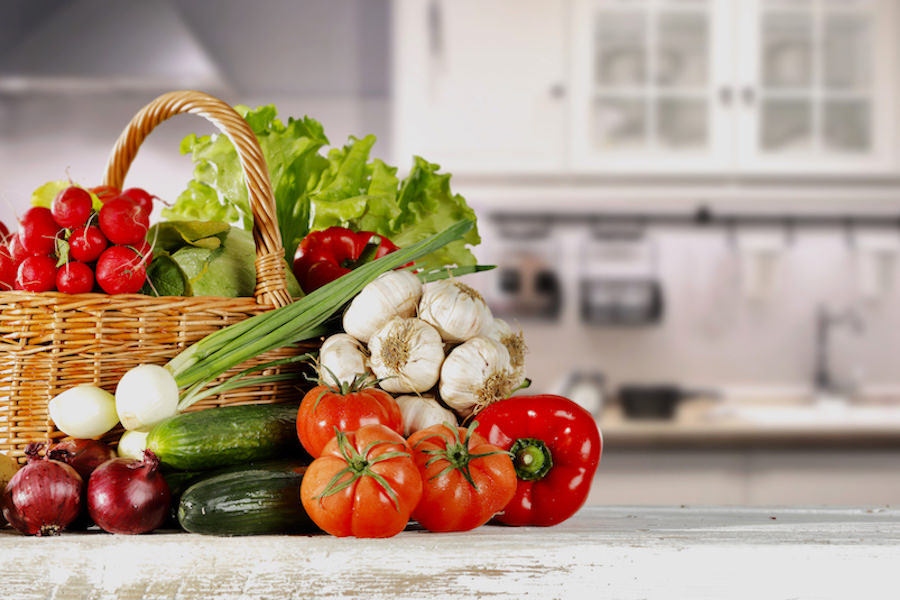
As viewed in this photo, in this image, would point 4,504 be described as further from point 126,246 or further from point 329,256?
point 329,256

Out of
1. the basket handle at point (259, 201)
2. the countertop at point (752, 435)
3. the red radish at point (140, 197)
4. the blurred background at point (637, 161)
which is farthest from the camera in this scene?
the blurred background at point (637, 161)

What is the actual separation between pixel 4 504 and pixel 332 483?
0.30 meters

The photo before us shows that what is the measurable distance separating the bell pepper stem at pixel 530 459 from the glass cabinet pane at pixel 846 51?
266cm

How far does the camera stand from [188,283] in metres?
0.90

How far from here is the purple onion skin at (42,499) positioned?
2.27 feet

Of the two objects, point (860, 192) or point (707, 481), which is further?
point (860, 192)

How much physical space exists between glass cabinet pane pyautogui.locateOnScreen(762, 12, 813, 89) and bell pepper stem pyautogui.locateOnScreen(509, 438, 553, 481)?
2.54 metres

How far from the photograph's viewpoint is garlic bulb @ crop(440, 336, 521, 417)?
81 centimetres

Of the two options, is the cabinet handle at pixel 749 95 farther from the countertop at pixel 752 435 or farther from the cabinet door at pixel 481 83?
the countertop at pixel 752 435

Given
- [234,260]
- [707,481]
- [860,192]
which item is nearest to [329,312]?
[234,260]

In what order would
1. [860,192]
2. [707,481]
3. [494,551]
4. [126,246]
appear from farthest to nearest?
[860,192] < [707,481] < [126,246] < [494,551]

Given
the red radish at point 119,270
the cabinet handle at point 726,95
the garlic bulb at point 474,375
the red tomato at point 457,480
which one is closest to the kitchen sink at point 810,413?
the cabinet handle at point 726,95

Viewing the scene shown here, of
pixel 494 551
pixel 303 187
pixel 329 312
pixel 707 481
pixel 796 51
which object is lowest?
pixel 707 481

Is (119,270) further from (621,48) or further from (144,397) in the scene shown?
(621,48)
